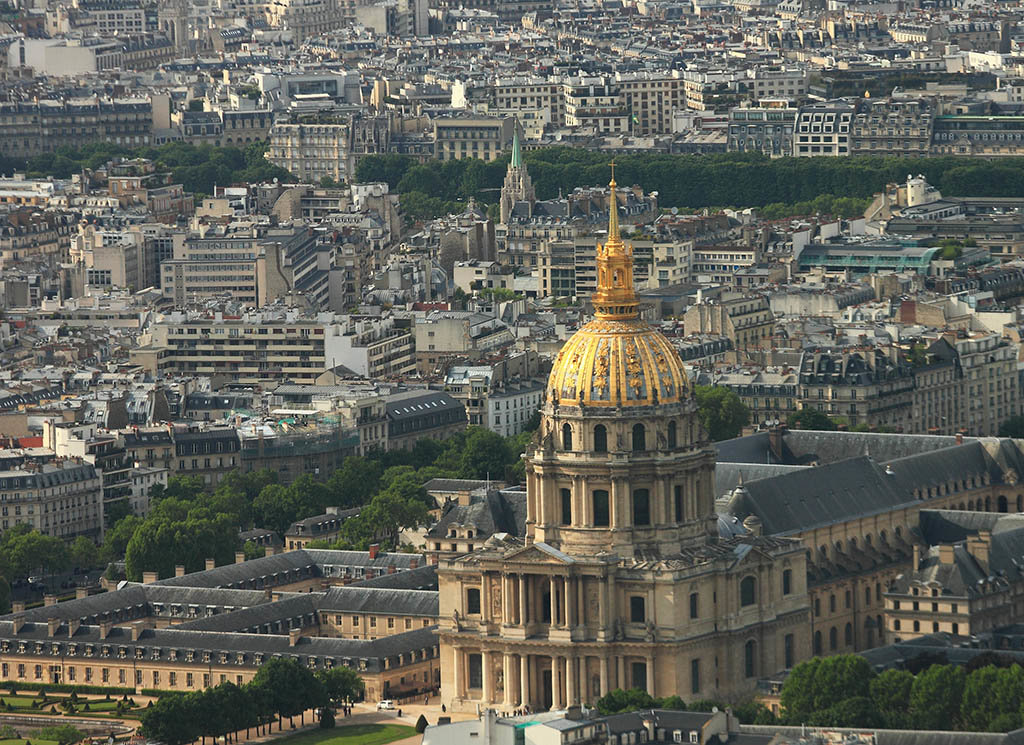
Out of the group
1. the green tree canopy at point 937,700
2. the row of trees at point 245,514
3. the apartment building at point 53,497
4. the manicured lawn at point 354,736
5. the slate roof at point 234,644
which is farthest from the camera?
the apartment building at point 53,497

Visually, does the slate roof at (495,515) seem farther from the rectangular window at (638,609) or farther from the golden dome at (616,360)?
the rectangular window at (638,609)

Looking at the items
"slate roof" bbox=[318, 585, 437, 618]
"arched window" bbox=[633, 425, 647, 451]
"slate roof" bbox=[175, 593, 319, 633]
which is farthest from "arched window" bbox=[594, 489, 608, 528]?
"slate roof" bbox=[175, 593, 319, 633]

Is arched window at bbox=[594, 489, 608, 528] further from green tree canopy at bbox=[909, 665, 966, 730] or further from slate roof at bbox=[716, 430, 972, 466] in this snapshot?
slate roof at bbox=[716, 430, 972, 466]

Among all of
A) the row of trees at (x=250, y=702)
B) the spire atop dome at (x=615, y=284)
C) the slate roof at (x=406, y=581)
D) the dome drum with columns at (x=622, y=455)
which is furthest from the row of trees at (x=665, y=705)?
the slate roof at (x=406, y=581)

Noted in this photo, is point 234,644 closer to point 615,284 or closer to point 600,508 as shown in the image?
point 600,508

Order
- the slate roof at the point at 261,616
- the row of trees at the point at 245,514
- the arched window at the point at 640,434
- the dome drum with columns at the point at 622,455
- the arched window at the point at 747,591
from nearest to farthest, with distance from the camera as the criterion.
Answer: the dome drum with columns at the point at 622,455, the arched window at the point at 640,434, the arched window at the point at 747,591, the slate roof at the point at 261,616, the row of trees at the point at 245,514

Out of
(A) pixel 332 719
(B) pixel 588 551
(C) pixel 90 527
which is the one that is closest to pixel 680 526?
(B) pixel 588 551

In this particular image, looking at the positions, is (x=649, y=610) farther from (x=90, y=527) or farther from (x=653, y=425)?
(x=90, y=527)

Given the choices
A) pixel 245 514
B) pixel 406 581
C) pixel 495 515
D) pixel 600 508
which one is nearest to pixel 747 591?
pixel 600 508
